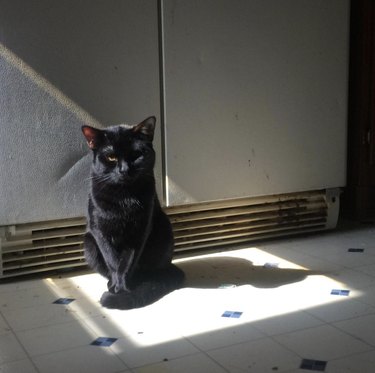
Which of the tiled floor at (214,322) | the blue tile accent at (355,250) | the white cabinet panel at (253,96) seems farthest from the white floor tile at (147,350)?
the blue tile accent at (355,250)

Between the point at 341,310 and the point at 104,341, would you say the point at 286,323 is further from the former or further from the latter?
the point at 104,341

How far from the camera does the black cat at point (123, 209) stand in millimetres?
2506

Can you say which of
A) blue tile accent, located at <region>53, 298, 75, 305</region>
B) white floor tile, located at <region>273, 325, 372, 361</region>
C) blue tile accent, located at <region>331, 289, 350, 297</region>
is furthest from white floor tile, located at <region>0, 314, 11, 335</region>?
blue tile accent, located at <region>331, 289, 350, 297</region>

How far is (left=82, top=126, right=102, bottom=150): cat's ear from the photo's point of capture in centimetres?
249

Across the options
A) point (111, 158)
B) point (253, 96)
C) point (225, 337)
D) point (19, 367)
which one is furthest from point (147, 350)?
point (253, 96)

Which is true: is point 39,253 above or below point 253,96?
below

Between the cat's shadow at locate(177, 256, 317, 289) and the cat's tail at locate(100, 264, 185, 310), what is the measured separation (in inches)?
3.6

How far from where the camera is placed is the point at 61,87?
2.96 metres

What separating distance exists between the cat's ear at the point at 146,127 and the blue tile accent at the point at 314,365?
1240mm

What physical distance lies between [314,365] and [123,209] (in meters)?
1.11

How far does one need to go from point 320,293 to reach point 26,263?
5.34 ft

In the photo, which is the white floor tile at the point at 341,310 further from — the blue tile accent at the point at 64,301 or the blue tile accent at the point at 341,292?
the blue tile accent at the point at 64,301

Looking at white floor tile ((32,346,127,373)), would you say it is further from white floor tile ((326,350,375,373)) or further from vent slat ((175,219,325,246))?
vent slat ((175,219,325,246))

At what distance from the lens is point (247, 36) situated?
11.1 feet
